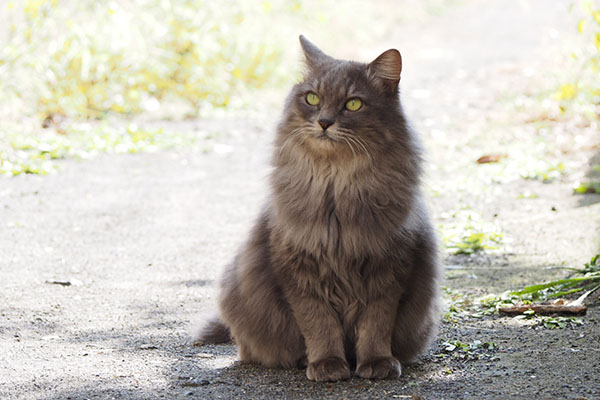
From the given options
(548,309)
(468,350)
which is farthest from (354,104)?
(548,309)

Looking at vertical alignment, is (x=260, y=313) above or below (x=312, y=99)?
below

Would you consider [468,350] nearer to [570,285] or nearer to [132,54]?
[570,285]

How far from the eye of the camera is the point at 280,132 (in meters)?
3.42

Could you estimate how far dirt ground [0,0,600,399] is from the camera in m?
3.17

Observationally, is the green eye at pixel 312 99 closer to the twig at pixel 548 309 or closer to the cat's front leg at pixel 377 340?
the cat's front leg at pixel 377 340

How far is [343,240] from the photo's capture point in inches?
126

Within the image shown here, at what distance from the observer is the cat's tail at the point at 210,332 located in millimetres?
3887

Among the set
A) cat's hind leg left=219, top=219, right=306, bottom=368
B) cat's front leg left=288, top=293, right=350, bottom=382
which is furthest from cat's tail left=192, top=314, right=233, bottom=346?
Answer: cat's front leg left=288, top=293, right=350, bottom=382

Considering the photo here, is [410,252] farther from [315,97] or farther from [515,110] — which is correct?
[515,110]

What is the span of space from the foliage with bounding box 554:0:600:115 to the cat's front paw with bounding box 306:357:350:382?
4038 millimetres

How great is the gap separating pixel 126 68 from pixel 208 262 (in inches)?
246

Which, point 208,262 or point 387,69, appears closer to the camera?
point 387,69

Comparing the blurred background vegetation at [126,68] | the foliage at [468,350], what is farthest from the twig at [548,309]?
the blurred background vegetation at [126,68]

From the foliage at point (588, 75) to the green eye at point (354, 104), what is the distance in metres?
3.43
